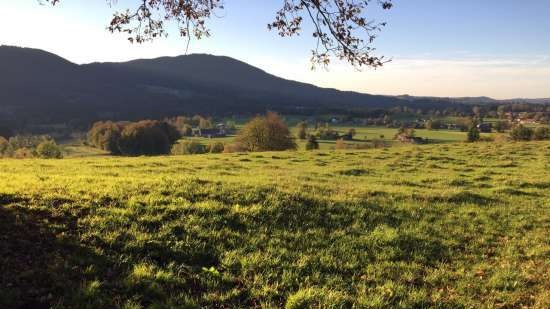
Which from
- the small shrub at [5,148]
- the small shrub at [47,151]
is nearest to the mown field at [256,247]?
the small shrub at [47,151]

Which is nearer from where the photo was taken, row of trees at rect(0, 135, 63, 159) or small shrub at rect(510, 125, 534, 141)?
row of trees at rect(0, 135, 63, 159)

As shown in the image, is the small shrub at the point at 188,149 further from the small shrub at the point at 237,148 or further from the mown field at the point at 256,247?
the mown field at the point at 256,247

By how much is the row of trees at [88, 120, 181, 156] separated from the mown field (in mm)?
A: 85096

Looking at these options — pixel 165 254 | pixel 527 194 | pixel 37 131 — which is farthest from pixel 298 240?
pixel 37 131

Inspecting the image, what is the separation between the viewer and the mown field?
721 centimetres

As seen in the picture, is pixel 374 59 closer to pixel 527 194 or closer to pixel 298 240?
pixel 298 240

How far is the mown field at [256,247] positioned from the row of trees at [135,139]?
8510 cm

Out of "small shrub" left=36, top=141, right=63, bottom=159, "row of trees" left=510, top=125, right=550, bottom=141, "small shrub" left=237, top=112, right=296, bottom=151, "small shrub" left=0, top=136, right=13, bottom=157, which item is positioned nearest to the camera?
"row of trees" left=510, top=125, right=550, bottom=141

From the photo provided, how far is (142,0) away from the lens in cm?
1045

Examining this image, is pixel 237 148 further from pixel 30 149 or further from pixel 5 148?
pixel 5 148

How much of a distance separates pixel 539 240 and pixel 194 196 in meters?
9.93

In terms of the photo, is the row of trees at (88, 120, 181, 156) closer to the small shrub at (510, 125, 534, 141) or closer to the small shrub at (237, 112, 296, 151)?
the small shrub at (237, 112, 296, 151)

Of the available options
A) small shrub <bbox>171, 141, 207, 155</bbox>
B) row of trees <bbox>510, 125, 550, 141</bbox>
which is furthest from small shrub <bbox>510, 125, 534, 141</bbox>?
small shrub <bbox>171, 141, 207, 155</bbox>

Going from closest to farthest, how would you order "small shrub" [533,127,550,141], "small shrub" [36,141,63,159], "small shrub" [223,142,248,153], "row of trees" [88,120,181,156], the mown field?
the mown field < "small shrub" [533,127,550,141] < "small shrub" [36,141,63,159] < "small shrub" [223,142,248,153] < "row of trees" [88,120,181,156]
